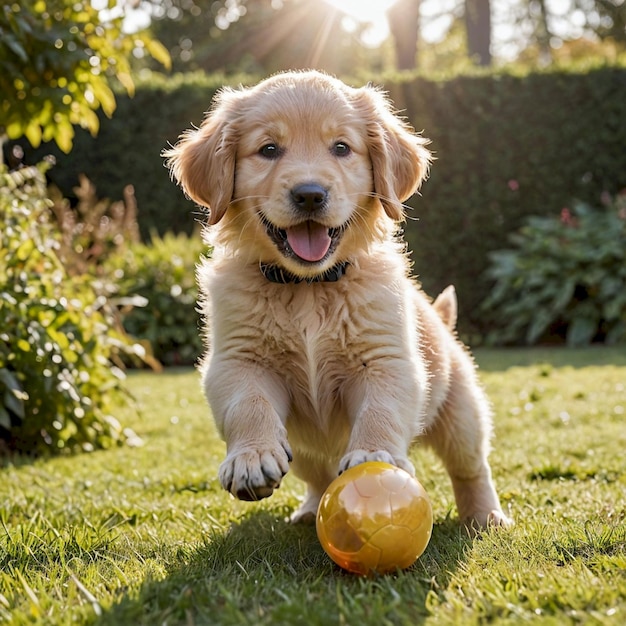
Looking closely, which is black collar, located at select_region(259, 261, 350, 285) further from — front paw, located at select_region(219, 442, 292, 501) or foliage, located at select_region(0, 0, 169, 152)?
foliage, located at select_region(0, 0, 169, 152)

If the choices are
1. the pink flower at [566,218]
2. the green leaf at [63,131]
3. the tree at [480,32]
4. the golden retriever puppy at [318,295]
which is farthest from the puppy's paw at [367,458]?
the tree at [480,32]

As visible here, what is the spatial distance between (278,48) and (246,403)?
29420 mm

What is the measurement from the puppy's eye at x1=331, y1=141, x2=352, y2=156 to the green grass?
151 centimetres

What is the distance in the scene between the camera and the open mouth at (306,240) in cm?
314

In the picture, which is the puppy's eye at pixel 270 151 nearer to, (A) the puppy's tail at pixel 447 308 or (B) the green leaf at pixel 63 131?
(A) the puppy's tail at pixel 447 308

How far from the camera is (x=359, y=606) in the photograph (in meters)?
2.13

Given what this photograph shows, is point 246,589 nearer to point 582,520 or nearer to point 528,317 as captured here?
point 582,520

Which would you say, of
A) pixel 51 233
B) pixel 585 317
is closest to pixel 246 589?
pixel 51 233

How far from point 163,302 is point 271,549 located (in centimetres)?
756

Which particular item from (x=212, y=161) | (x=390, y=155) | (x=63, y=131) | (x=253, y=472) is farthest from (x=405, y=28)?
(x=253, y=472)

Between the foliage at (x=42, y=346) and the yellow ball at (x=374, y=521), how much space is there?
261cm

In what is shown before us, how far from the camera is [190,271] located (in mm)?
10680

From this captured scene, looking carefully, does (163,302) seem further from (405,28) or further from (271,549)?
(405,28)

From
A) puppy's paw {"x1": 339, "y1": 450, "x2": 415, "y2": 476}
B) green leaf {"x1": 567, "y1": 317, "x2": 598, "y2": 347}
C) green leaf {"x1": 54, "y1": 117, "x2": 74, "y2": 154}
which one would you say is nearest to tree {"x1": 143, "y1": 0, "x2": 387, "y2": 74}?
green leaf {"x1": 567, "y1": 317, "x2": 598, "y2": 347}
